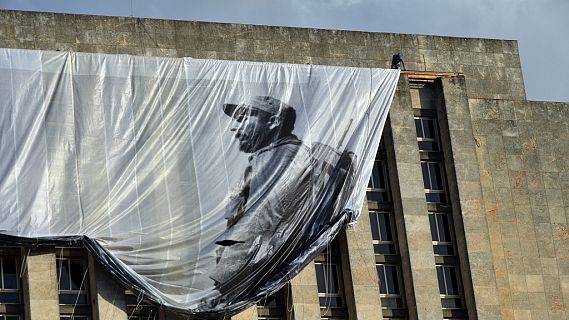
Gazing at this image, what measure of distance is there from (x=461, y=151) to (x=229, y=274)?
12.3 meters

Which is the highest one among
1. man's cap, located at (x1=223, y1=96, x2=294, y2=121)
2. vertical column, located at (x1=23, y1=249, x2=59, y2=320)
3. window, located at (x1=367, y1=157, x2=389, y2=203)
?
man's cap, located at (x1=223, y1=96, x2=294, y2=121)

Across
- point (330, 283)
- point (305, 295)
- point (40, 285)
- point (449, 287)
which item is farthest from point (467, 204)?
point (40, 285)

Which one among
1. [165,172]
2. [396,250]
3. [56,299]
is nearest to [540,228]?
[396,250]

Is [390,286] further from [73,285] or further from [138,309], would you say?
[73,285]

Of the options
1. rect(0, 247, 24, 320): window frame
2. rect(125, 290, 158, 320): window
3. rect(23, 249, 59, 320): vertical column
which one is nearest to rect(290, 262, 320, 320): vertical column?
rect(125, 290, 158, 320): window

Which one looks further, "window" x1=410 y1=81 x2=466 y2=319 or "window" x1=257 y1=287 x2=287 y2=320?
"window" x1=410 y1=81 x2=466 y2=319

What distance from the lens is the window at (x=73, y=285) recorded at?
67.7m

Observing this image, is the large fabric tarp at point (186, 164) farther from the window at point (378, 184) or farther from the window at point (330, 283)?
the window at point (378, 184)

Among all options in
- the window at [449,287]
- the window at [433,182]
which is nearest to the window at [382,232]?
the window at [433,182]

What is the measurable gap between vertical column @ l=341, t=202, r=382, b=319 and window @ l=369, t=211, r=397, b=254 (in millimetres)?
865

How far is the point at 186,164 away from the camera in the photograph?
70312 mm

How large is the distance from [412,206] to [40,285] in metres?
15.7

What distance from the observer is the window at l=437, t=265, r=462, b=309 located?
73.4m

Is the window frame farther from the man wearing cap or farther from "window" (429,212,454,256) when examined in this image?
"window" (429,212,454,256)
